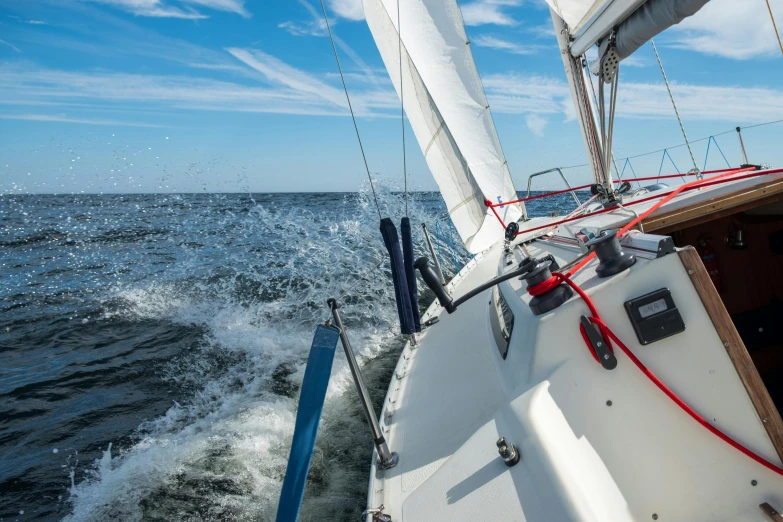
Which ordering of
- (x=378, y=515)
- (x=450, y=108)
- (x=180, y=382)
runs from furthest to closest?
(x=180, y=382), (x=450, y=108), (x=378, y=515)

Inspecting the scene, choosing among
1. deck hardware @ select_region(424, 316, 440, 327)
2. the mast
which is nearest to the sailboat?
the mast

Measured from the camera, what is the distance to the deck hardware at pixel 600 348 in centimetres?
153

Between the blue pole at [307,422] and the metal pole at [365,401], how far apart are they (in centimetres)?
6

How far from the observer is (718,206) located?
193 cm

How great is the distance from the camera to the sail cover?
4535mm

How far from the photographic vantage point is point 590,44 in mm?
3094

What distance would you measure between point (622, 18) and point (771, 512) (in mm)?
2475

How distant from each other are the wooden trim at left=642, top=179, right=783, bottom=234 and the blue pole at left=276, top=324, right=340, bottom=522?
1.50 metres

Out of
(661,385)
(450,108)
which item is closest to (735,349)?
(661,385)

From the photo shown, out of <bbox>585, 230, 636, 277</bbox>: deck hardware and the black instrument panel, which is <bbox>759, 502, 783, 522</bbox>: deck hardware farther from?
<bbox>585, 230, 636, 277</bbox>: deck hardware

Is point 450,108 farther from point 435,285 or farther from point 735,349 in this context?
point 735,349

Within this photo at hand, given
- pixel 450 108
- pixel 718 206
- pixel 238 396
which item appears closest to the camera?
pixel 718 206

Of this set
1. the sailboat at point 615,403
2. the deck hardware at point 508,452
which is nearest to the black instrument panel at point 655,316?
the sailboat at point 615,403

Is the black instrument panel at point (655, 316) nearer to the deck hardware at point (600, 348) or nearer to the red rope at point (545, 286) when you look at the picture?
the deck hardware at point (600, 348)
